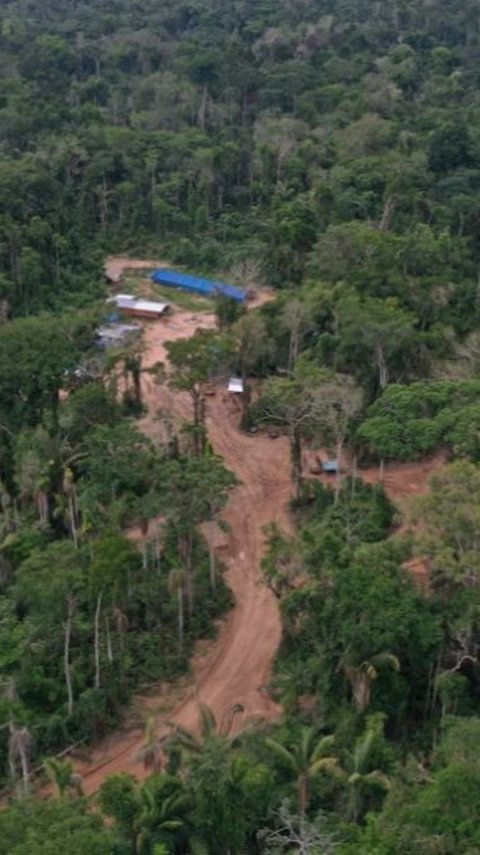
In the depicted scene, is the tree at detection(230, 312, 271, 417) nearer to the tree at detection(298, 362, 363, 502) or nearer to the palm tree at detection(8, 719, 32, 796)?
the tree at detection(298, 362, 363, 502)

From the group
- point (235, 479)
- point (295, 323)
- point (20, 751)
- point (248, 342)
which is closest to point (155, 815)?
point (20, 751)

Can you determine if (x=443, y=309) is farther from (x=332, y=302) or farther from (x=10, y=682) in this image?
(x=10, y=682)

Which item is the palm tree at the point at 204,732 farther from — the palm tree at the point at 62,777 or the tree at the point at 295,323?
the tree at the point at 295,323

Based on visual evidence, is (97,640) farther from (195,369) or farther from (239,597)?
(195,369)

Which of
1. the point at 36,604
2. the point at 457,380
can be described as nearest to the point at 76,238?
the point at 457,380

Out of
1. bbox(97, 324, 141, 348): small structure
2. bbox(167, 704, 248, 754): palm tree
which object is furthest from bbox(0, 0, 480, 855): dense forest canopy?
bbox(97, 324, 141, 348): small structure

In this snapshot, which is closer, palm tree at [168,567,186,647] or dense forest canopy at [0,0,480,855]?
dense forest canopy at [0,0,480,855]
